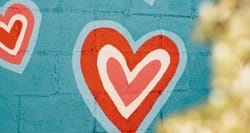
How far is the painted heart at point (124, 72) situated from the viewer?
7.39 ft

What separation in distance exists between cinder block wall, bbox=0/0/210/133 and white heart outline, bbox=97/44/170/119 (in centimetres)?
11

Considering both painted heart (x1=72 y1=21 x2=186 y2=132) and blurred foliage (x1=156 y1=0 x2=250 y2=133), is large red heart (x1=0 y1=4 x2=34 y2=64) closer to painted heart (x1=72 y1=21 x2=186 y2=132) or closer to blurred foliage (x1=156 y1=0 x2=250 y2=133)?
painted heart (x1=72 y1=21 x2=186 y2=132)

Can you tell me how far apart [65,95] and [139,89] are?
1.09ft

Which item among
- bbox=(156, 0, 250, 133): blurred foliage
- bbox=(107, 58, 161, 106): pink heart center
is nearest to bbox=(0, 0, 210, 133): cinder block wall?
bbox=(107, 58, 161, 106): pink heart center

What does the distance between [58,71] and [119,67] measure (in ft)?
0.89

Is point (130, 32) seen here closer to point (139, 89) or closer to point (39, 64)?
point (139, 89)

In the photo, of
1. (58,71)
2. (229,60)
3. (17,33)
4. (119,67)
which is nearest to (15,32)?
(17,33)

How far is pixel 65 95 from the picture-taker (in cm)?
223

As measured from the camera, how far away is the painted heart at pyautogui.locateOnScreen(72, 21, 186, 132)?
2.25 meters

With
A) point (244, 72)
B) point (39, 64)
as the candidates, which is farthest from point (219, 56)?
point (39, 64)

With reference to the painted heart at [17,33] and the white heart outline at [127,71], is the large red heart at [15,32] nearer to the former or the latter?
the painted heart at [17,33]

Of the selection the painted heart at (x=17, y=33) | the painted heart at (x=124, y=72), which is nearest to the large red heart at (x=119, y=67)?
the painted heart at (x=124, y=72)

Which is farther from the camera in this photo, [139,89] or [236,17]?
[139,89]

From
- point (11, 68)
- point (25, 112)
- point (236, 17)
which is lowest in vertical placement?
point (25, 112)
